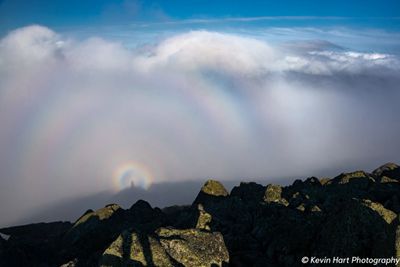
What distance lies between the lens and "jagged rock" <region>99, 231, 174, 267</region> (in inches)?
1216

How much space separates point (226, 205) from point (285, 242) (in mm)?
24979

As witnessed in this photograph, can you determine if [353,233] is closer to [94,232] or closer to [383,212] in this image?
[383,212]

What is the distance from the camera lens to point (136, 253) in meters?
31.5

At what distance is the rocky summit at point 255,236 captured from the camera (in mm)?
29484

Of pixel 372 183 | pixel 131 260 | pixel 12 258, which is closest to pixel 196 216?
pixel 131 260

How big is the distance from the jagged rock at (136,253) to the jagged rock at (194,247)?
1.43 meters

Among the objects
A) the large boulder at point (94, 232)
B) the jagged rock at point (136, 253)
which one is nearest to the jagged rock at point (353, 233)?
the jagged rock at point (136, 253)

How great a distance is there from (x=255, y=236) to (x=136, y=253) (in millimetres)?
17506

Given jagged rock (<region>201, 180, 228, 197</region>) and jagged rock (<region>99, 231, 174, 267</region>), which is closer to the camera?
jagged rock (<region>99, 231, 174, 267</region>)

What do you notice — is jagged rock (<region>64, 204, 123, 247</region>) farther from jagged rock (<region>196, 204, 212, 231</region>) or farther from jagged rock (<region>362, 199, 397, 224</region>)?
jagged rock (<region>362, 199, 397, 224</region>)

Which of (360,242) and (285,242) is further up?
(360,242)

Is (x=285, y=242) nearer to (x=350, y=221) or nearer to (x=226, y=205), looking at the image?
(x=350, y=221)

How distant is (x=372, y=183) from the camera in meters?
63.3

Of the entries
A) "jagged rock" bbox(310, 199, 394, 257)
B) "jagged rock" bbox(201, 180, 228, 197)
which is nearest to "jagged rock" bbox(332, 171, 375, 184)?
"jagged rock" bbox(201, 180, 228, 197)
